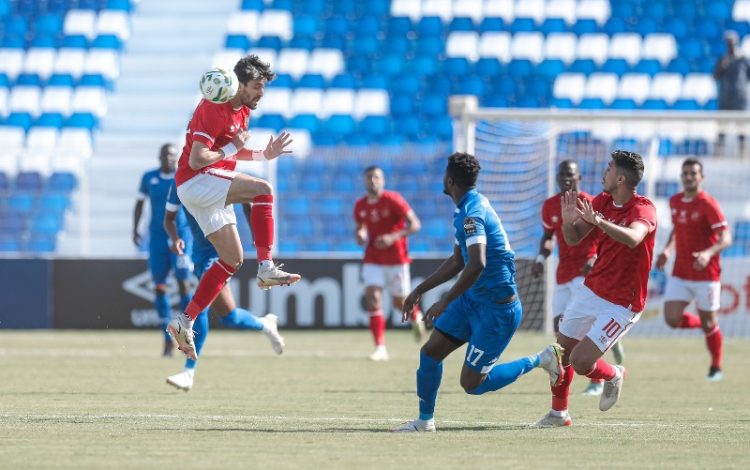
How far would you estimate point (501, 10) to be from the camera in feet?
88.6

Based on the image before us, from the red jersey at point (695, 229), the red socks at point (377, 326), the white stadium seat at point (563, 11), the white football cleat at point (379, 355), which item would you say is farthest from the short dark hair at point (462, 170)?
the white stadium seat at point (563, 11)

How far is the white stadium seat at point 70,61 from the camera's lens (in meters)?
26.5

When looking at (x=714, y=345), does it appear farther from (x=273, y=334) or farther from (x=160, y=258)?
(x=160, y=258)

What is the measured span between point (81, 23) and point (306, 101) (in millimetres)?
5224

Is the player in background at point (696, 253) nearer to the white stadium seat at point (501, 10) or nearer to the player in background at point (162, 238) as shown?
the player in background at point (162, 238)

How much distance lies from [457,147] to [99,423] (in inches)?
416

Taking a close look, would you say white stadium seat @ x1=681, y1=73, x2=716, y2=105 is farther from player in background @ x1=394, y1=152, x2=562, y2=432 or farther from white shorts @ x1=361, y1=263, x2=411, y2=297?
player in background @ x1=394, y1=152, x2=562, y2=432

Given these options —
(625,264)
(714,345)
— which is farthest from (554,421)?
(714,345)

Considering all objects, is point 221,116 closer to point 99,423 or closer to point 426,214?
point 99,423

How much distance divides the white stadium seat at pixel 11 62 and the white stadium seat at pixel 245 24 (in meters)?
4.19

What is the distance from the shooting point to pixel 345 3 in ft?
89.9

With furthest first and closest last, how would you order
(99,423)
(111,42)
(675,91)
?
(111,42) < (675,91) < (99,423)

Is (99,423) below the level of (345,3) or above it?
below

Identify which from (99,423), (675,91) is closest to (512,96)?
(675,91)
